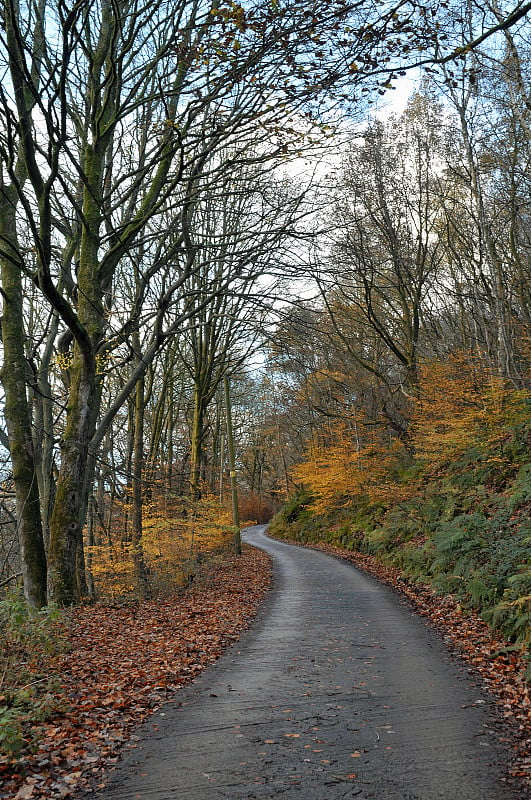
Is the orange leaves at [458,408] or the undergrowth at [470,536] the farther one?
the orange leaves at [458,408]

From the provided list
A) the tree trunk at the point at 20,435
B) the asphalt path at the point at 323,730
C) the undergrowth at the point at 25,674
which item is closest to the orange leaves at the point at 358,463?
the tree trunk at the point at 20,435

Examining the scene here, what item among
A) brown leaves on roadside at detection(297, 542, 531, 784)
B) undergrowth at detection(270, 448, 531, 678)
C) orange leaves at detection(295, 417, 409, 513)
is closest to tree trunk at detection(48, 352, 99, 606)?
brown leaves on roadside at detection(297, 542, 531, 784)

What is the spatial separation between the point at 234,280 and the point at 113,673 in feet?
30.5

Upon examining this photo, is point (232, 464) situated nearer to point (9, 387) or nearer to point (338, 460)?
point (338, 460)

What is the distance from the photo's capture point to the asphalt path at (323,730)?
3.73 m

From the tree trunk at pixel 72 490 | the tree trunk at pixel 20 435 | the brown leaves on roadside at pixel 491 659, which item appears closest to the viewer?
the brown leaves on roadside at pixel 491 659

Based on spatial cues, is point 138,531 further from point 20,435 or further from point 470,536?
point 470,536

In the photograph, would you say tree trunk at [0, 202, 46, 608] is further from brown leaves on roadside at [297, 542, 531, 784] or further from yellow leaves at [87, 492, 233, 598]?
brown leaves on roadside at [297, 542, 531, 784]

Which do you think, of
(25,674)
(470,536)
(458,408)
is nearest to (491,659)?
(470,536)

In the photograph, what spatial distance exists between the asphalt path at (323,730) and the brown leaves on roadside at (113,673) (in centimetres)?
25

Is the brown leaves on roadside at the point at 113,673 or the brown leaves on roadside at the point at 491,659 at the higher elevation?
the brown leaves on roadside at the point at 113,673

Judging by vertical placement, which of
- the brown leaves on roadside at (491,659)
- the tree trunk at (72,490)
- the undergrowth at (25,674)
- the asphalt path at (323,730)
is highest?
the tree trunk at (72,490)

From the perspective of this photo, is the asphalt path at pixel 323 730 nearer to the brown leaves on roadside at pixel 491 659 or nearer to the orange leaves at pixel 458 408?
the brown leaves on roadside at pixel 491 659

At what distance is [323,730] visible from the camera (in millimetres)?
4703
